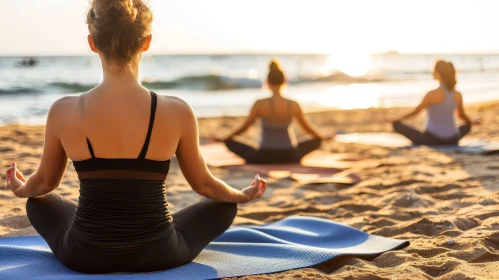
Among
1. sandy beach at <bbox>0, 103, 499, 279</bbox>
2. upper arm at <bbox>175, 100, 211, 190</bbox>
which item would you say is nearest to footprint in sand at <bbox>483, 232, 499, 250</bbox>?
sandy beach at <bbox>0, 103, 499, 279</bbox>

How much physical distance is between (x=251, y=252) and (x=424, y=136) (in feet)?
16.6

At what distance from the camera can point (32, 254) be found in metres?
3.08

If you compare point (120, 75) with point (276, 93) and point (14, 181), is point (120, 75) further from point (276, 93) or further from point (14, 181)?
point (276, 93)

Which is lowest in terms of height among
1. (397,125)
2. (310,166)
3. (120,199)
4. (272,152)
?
(310,166)

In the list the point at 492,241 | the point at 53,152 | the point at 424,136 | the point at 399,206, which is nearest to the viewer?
the point at 53,152

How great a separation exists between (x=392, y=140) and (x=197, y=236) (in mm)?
5705

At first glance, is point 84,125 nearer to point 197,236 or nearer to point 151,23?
point 151,23

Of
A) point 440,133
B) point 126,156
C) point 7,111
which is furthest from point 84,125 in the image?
point 7,111

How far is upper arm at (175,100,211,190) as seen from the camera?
8.69 feet

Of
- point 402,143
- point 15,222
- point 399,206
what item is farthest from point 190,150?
point 402,143

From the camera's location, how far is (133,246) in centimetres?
265

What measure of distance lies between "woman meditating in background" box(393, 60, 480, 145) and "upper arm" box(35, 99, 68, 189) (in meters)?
5.45

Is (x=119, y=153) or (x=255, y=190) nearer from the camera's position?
(x=119, y=153)

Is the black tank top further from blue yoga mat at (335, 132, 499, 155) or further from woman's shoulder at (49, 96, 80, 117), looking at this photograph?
blue yoga mat at (335, 132, 499, 155)
